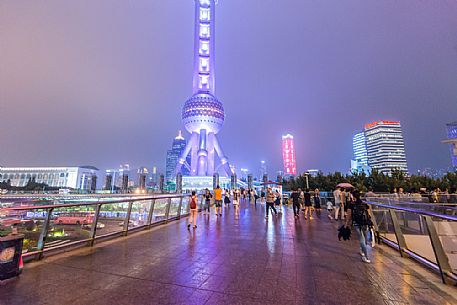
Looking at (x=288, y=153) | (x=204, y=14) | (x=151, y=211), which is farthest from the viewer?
(x=288, y=153)

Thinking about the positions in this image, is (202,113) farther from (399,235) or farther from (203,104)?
(399,235)

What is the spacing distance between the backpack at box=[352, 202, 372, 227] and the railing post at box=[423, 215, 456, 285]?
1020mm

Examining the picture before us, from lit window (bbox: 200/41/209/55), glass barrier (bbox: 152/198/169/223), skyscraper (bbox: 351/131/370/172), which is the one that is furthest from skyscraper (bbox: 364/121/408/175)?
glass barrier (bbox: 152/198/169/223)

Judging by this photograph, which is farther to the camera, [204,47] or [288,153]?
[288,153]

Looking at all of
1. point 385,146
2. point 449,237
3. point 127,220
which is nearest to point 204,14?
point 127,220

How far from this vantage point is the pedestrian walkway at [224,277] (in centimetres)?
316

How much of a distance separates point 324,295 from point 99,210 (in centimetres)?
567

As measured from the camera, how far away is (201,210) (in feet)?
50.2

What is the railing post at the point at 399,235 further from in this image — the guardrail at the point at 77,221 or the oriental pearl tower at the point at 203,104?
the oriental pearl tower at the point at 203,104

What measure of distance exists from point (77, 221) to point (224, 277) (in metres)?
4.23

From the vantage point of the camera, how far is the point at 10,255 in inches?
147

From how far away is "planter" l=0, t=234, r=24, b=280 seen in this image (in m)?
3.62

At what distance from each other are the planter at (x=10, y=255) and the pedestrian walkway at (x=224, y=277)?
0.14 m

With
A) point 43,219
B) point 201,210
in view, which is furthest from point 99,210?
point 201,210
